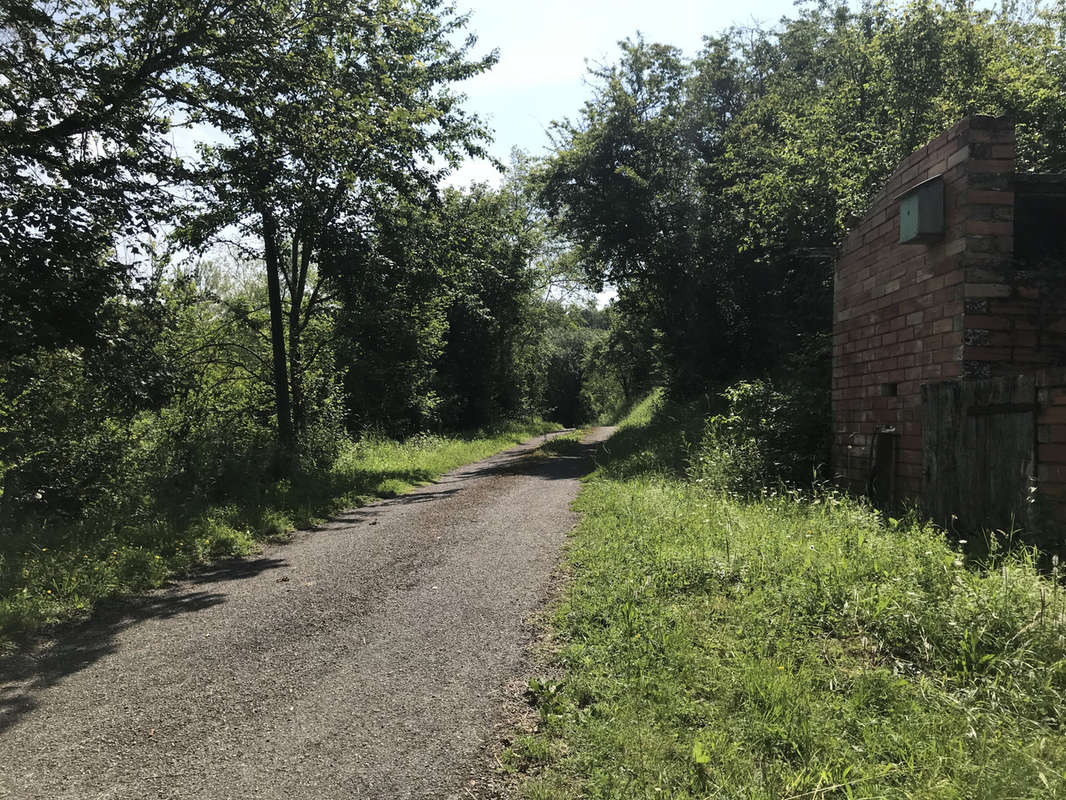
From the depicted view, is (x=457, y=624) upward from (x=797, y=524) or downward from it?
downward

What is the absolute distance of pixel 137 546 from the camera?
21.6ft

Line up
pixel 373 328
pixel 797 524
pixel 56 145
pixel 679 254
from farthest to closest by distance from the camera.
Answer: pixel 679 254 → pixel 373 328 → pixel 56 145 → pixel 797 524

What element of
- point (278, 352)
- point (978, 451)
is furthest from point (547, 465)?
point (978, 451)

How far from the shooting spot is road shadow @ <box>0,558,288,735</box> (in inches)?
140

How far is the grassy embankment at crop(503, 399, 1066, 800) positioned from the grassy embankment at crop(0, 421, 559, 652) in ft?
13.9

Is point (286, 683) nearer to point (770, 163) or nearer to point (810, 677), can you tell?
point (810, 677)

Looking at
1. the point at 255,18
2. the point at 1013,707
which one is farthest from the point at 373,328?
the point at 1013,707

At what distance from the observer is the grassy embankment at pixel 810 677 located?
95.1 inches

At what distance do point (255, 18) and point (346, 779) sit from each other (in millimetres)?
9096

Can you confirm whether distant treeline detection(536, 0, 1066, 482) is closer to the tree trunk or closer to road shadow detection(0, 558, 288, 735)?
road shadow detection(0, 558, 288, 735)

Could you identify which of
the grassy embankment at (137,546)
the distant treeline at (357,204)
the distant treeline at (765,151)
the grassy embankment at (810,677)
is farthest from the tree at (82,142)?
the distant treeline at (765,151)

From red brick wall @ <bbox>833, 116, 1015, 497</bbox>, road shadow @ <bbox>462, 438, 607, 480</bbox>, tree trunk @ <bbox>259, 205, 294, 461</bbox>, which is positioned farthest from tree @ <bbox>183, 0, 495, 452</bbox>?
red brick wall @ <bbox>833, 116, 1015, 497</bbox>

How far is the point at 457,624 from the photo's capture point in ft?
14.5

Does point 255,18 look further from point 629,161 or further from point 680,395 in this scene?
point 680,395
